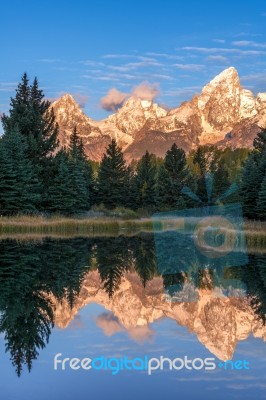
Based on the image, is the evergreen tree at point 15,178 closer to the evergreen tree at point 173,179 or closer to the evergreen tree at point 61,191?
the evergreen tree at point 61,191

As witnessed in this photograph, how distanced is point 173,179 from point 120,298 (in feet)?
208

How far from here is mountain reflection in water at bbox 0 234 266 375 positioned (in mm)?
10336

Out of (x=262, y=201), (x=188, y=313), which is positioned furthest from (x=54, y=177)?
(x=188, y=313)

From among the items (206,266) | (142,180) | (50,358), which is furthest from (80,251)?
(142,180)

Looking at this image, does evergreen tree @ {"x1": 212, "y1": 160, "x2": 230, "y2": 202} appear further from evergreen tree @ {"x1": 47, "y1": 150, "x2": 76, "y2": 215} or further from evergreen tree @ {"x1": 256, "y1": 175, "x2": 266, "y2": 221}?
evergreen tree @ {"x1": 256, "y1": 175, "x2": 266, "y2": 221}

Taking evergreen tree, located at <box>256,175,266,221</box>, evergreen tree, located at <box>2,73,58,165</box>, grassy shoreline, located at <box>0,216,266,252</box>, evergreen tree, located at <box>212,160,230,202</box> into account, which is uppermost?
evergreen tree, located at <box>2,73,58,165</box>

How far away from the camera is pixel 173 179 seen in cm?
7731

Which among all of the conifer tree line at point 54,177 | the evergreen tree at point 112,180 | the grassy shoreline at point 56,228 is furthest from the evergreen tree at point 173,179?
the grassy shoreline at point 56,228

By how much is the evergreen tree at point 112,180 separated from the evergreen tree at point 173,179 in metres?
4.98

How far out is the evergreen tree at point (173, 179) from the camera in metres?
76.5

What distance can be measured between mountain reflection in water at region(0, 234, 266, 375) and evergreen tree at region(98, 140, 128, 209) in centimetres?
4854

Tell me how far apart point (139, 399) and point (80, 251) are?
2006 centimetres

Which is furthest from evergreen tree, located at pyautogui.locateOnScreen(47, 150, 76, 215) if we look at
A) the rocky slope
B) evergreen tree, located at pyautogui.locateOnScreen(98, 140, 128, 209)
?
the rocky slope

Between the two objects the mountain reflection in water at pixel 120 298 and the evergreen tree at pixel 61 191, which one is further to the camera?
the evergreen tree at pixel 61 191
